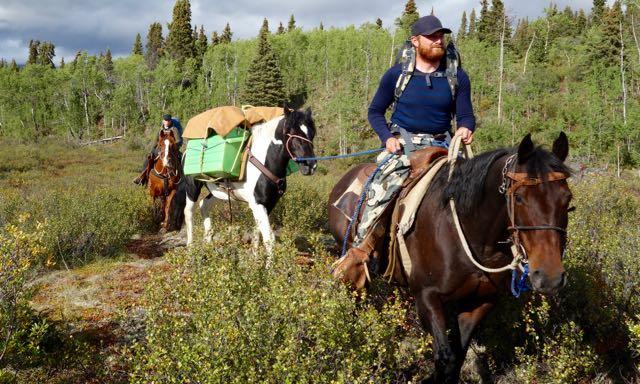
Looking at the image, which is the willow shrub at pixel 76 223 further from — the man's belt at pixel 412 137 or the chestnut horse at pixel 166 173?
the man's belt at pixel 412 137

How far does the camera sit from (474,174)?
292 centimetres

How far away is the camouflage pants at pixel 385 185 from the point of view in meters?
3.64

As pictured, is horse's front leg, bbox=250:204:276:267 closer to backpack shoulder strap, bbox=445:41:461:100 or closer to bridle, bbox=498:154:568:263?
backpack shoulder strap, bbox=445:41:461:100

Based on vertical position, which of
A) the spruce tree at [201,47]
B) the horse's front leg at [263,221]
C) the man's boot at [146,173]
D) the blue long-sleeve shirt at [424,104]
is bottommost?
the horse's front leg at [263,221]

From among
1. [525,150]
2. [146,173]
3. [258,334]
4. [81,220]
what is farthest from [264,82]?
[258,334]

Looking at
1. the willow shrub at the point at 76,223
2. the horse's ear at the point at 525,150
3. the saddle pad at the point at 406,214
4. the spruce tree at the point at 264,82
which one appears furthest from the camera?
the spruce tree at the point at 264,82

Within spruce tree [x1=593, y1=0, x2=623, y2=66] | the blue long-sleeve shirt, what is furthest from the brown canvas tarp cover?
spruce tree [x1=593, y1=0, x2=623, y2=66]

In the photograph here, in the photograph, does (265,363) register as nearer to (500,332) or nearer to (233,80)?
(500,332)

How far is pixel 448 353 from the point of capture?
2.96m

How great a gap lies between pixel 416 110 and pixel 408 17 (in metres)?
65.1

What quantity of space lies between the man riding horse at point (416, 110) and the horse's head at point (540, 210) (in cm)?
107

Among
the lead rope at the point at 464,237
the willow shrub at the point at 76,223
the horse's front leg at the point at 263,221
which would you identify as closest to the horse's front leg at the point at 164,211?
the willow shrub at the point at 76,223

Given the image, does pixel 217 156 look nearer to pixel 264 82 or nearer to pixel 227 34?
pixel 264 82

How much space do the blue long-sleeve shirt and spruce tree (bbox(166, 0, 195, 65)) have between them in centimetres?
6634
